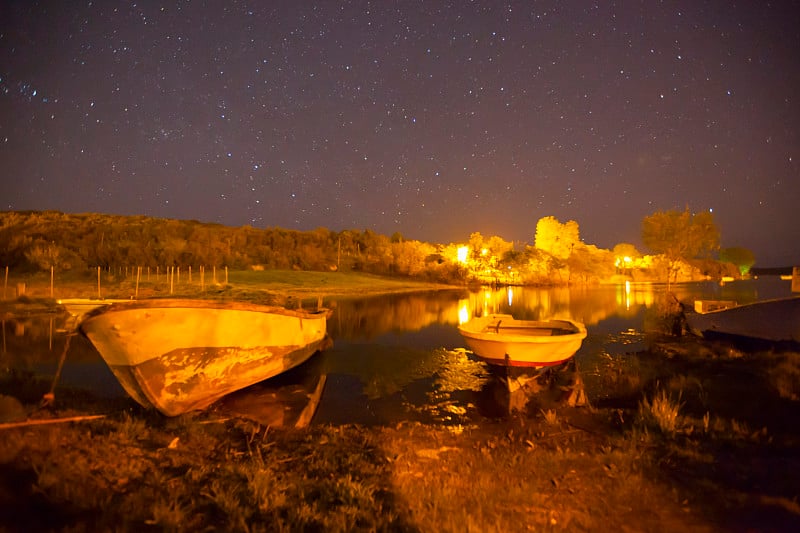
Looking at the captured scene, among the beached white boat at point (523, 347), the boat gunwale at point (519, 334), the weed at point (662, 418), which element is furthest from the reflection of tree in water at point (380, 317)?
the weed at point (662, 418)

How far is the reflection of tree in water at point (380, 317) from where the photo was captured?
23.0 meters

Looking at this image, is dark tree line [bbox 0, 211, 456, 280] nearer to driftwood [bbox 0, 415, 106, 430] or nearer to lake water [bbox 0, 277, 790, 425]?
lake water [bbox 0, 277, 790, 425]

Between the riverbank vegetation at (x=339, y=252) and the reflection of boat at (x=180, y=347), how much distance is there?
112 ft

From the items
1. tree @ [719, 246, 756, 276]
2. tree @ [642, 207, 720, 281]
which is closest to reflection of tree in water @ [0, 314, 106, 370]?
tree @ [642, 207, 720, 281]

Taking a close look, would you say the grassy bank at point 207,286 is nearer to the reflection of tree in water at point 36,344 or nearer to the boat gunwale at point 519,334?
the reflection of tree in water at point 36,344

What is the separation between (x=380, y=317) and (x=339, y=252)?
47949mm

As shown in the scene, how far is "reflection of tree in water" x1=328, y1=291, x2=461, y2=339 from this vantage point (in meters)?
23.0

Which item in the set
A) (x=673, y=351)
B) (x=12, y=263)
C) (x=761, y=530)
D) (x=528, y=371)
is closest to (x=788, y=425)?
(x=761, y=530)

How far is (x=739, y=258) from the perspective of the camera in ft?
515

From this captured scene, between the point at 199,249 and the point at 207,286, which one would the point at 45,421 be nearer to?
the point at 207,286

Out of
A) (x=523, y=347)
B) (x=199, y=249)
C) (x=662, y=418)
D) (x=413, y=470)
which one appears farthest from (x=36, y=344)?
(x=199, y=249)

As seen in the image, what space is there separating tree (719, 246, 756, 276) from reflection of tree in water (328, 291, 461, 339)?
167892 millimetres

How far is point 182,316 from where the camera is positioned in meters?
8.25

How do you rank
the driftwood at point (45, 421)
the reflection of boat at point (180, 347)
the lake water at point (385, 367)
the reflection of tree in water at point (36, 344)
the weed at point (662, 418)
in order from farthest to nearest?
the reflection of tree in water at point (36, 344), the lake water at point (385, 367), the reflection of boat at point (180, 347), the weed at point (662, 418), the driftwood at point (45, 421)
